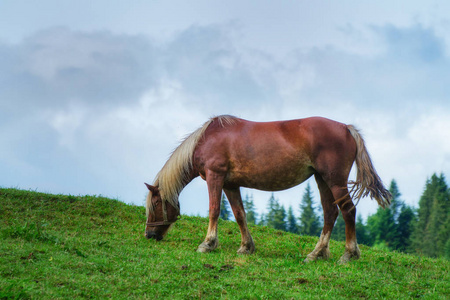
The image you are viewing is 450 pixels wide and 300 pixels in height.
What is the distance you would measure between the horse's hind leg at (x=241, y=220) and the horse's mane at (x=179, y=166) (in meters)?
1.05

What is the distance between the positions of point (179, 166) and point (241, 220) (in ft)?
5.79

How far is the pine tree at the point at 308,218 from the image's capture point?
54562 mm

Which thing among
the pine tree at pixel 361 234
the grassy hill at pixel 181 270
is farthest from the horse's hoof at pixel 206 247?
the pine tree at pixel 361 234

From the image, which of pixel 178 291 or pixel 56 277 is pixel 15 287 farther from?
pixel 178 291

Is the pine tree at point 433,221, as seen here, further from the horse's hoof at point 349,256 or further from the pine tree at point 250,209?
the horse's hoof at point 349,256

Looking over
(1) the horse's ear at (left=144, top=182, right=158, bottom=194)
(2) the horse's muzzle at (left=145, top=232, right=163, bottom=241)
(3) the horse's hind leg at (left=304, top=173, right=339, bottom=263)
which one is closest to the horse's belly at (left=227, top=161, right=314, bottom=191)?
(3) the horse's hind leg at (left=304, top=173, right=339, bottom=263)

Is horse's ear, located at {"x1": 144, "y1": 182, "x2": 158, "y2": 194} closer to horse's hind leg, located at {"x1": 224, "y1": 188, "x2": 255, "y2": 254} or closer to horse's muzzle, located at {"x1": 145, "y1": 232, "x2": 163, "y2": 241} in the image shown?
horse's muzzle, located at {"x1": 145, "y1": 232, "x2": 163, "y2": 241}

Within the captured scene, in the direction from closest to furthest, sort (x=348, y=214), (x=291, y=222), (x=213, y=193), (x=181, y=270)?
(x=181, y=270) → (x=348, y=214) → (x=213, y=193) → (x=291, y=222)

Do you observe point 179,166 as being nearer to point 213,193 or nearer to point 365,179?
point 213,193

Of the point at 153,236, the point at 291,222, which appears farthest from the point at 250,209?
the point at 153,236

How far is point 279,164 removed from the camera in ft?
26.7

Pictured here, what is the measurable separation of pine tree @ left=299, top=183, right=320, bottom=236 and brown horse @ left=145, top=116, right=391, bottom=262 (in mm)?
47020

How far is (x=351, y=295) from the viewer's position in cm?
616

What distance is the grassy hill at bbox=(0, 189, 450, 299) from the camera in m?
5.79
